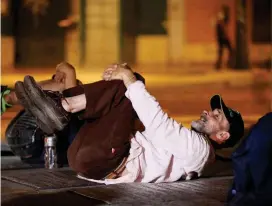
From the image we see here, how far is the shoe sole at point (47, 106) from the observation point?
6.18 metres

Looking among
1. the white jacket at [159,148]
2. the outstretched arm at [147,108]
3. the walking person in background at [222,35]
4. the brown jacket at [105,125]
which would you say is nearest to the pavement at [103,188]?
the white jacket at [159,148]

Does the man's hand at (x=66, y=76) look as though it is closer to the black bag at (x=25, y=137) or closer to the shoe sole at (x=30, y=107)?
the black bag at (x=25, y=137)

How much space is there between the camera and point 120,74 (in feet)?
20.5

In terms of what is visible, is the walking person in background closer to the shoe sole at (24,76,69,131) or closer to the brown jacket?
the brown jacket

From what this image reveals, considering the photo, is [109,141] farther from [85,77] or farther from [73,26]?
[73,26]

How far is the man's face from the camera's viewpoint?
20.8 feet

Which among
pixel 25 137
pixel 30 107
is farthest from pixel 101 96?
pixel 25 137

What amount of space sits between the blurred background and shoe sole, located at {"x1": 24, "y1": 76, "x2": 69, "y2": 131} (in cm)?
658

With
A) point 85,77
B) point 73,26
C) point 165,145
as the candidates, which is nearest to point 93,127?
point 165,145

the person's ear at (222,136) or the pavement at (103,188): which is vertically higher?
the person's ear at (222,136)

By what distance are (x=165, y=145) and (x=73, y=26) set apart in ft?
29.7

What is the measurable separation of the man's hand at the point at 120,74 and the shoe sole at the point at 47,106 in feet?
1.49

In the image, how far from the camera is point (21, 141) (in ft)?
24.4

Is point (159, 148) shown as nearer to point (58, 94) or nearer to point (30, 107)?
point (58, 94)
